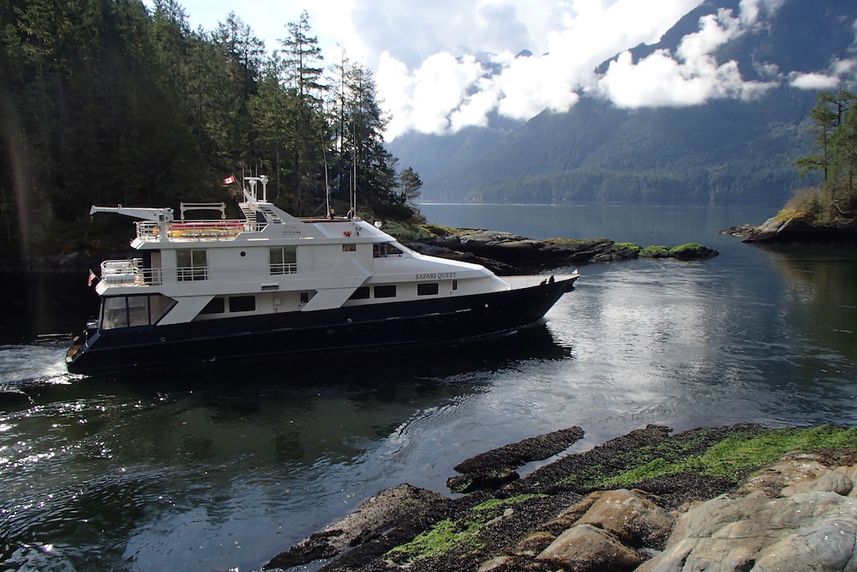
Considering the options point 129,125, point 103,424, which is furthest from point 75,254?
point 103,424

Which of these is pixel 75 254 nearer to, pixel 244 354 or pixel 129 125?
pixel 129 125

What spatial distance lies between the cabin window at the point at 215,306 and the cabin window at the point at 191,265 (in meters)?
1.02

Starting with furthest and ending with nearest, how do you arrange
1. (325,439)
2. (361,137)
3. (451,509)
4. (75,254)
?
1. (361,137)
2. (75,254)
3. (325,439)
4. (451,509)

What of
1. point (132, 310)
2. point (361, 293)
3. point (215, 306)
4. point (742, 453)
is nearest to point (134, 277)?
point (132, 310)

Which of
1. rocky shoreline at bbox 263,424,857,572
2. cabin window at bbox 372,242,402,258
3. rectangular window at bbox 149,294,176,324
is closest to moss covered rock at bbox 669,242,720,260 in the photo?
cabin window at bbox 372,242,402,258

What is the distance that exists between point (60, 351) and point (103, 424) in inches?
341

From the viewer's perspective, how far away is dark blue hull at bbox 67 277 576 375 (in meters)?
22.8

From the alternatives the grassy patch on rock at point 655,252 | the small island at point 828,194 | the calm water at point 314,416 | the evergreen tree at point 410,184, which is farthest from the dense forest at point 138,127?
the small island at point 828,194

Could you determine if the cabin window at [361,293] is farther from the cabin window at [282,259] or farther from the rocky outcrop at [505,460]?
the rocky outcrop at [505,460]

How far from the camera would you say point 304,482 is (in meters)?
15.1

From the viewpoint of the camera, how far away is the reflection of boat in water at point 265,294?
23047 millimetres

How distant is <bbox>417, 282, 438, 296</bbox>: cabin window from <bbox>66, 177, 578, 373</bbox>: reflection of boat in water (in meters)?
A: 0.05

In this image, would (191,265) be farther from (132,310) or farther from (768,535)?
(768,535)

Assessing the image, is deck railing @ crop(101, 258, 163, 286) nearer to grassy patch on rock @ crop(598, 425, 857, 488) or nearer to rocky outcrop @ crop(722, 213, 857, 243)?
grassy patch on rock @ crop(598, 425, 857, 488)
